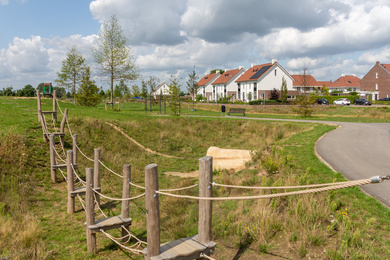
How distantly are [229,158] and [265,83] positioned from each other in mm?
53196

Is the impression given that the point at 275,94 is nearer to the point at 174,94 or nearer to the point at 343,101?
the point at 343,101

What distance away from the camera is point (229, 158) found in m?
14.9

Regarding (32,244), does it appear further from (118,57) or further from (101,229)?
(118,57)

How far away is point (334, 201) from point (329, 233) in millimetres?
1127

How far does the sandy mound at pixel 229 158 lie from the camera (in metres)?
13.9

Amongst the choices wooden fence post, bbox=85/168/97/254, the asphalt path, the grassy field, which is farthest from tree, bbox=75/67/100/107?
wooden fence post, bbox=85/168/97/254

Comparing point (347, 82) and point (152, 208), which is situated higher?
point (347, 82)

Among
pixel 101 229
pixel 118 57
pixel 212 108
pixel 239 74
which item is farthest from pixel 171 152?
pixel 239 74

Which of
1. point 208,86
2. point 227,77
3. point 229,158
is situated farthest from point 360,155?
point 208,86

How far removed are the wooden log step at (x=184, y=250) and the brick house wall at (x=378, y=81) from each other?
81051mm

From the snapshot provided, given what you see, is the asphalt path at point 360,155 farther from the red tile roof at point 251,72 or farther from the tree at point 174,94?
the red tile roof at point 251,72

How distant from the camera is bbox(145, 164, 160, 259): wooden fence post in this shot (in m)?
4.73

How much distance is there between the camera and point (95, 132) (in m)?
18.0

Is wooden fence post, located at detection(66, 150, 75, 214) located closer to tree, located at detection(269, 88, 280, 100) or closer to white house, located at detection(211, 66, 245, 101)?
tree, located at detection(269, 88, 280, 100)
